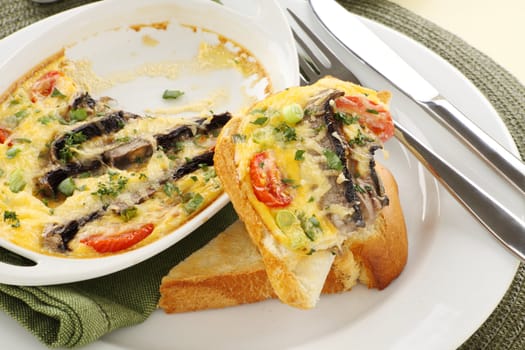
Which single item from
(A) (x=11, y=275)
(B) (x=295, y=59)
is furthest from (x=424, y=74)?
(A) (x=11, y=275)

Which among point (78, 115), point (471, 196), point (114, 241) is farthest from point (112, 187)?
point (471, 196)

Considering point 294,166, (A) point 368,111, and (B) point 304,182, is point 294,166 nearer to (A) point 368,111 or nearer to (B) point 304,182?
(B) point 304,182

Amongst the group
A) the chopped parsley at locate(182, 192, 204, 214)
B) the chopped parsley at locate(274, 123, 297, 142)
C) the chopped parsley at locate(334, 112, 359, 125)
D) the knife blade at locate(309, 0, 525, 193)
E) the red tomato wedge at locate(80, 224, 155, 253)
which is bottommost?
the red tomato wedge at locate(80, 224, 155, 253)

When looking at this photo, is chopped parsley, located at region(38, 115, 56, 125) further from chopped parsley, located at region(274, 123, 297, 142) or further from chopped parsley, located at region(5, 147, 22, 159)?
chopped parsley, located at region(274, 123, 297, 142)

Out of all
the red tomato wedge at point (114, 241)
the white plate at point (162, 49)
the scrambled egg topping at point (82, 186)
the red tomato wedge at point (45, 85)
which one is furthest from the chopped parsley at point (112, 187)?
the red tomato wedge at point (45, 85)

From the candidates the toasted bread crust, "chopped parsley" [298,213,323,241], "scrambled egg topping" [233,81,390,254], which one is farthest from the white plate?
"chopped parsley" [298,213,323,241]

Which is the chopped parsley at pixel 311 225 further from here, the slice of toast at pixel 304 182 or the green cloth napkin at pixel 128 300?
the green cloth napkin at pixel 128 300
